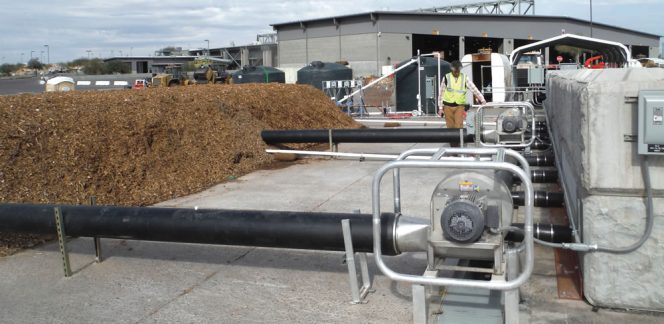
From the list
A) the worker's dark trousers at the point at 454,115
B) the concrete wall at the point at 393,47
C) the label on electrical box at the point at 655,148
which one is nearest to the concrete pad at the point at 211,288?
the label on electrical box at the point at 655,148

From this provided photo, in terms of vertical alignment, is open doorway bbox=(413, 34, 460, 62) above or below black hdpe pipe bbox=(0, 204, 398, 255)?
above

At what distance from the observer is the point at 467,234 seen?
3.57 meters

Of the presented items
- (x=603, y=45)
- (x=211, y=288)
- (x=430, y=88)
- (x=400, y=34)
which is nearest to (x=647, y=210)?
(x=211, y=288)

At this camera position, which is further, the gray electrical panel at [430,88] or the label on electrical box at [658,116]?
the gray electrical panel at [430,88]

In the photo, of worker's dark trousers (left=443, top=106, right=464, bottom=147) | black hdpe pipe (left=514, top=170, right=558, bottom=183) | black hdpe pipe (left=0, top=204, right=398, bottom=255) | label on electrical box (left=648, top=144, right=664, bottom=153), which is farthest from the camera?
worker's dark trousers (left=443, top=106, right=464, bottom=147)

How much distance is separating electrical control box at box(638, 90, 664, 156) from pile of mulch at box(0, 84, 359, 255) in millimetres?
5657

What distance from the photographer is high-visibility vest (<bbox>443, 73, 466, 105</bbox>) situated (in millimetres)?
11203

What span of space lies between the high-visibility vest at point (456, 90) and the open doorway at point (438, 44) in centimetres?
4496

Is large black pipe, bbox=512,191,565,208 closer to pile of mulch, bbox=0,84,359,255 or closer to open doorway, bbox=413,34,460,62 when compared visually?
pile of mulch, bbox=0,84,359,255

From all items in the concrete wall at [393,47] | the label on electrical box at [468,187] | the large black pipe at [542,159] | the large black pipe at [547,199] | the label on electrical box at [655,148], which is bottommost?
the large black pipe at [547,199]

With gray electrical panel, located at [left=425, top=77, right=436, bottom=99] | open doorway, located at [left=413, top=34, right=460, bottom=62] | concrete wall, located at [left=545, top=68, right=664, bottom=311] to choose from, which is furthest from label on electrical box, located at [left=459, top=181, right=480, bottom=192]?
open doorway, located at [left=413, top=34, right=460, bottom=62]

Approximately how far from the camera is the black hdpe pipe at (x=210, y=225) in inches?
178

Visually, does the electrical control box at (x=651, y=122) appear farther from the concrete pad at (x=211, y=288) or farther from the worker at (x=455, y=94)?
the worker at (x=455, y=94)

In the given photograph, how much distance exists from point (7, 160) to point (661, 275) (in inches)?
254
